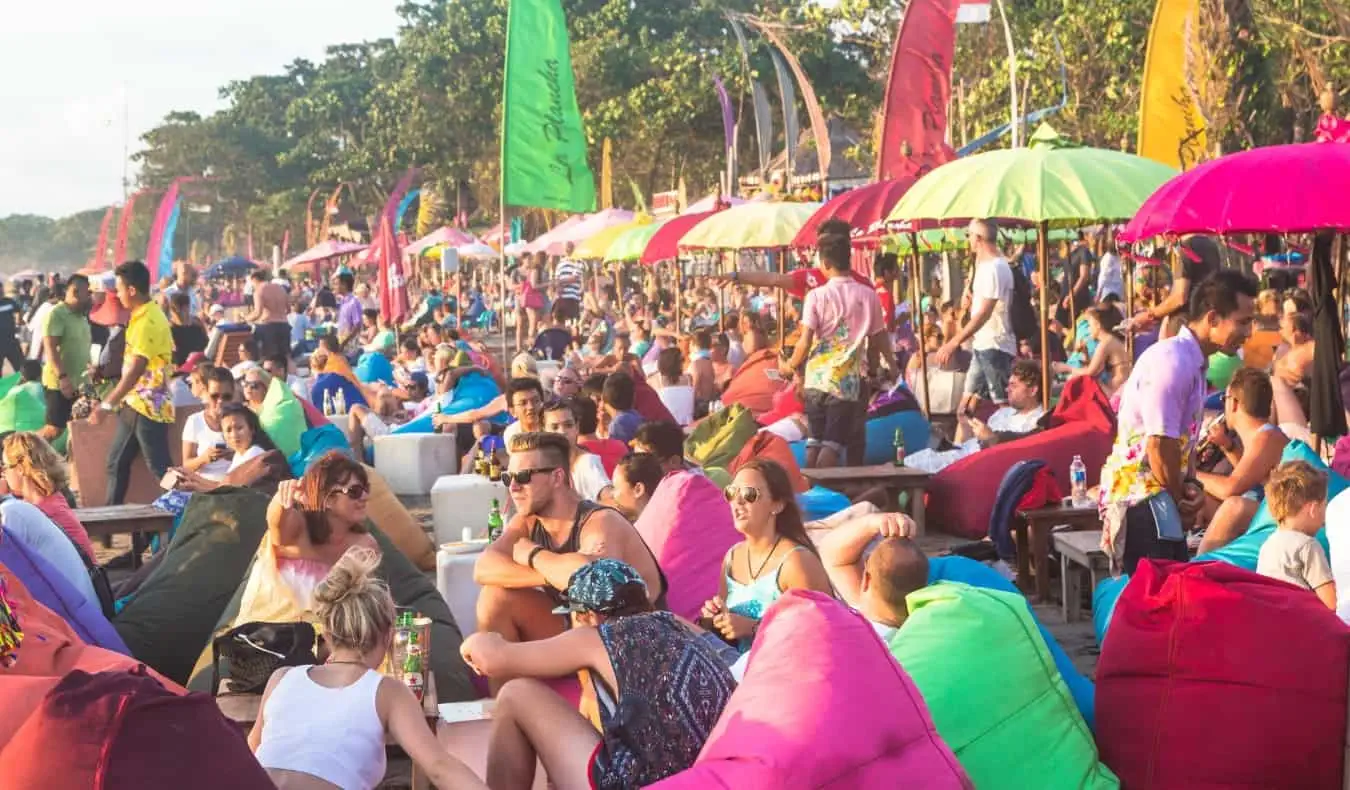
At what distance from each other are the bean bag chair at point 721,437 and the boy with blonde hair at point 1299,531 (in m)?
4.77

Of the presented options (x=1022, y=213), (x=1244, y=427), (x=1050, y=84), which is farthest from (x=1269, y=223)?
(x=1050, y=84)

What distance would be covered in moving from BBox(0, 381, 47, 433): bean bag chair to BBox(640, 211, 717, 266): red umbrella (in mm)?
7656

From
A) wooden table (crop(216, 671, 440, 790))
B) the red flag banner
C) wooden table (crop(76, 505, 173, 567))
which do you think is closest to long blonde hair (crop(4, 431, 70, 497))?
wooden table (crop(76, 505, 173, 567))

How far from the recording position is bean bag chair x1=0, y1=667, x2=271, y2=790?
3320mm

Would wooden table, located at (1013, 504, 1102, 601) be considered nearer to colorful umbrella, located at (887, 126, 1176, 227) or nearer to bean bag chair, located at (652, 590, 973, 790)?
colorful umbrella, located at (887, 126, 1176, 227)

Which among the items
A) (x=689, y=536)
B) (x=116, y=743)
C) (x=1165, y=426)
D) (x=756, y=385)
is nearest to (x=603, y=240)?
(x=756, y=385)

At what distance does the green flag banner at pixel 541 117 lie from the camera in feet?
38.1

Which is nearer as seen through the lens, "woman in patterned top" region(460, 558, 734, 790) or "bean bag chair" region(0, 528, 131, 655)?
"woman in patterned top" region(460, 558, 734, 790)

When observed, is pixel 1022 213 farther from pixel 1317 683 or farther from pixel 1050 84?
pixel 1050 84

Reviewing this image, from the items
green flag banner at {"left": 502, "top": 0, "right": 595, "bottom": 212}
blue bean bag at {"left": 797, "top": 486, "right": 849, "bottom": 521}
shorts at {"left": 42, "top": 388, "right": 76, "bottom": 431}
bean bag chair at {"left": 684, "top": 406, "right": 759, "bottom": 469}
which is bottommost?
blue bean bag at {"left": 797, "top": 486, "right": 849, "bottom": 521}

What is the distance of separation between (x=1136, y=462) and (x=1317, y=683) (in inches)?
92.5

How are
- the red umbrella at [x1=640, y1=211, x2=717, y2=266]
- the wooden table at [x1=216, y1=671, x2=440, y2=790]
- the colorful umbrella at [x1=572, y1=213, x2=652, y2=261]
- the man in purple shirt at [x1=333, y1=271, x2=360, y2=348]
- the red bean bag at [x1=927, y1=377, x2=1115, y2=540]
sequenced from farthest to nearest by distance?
1. the colorful umbrella at [x1=572, y1=213, x2=652, y2=261]
2. the man in purple shirt at [x1=333, y1=271, x2=360, y2=348]
3. the red umbrella at [x1=640, y1=211, x2=717, y2=266]
4. the red bean bag at [x1=927, y1=377, x2=1115, y2=540]
5. the wooden table at [x1=216, y1=671, x2=440, y2=790]

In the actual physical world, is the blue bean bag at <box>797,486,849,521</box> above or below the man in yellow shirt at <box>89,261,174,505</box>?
below

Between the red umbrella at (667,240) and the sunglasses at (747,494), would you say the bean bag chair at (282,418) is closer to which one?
the sunglasses at (747,494)
